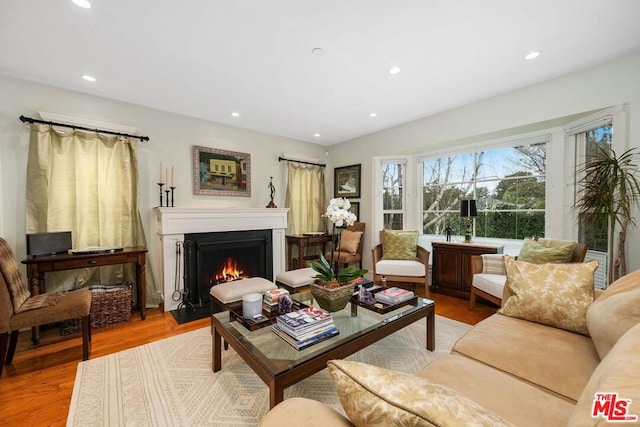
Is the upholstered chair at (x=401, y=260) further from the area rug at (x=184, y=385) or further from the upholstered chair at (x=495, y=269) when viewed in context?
the area rug at (x=184, y=385)

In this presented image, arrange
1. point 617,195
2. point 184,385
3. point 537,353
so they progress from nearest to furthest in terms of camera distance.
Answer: point 537,353
point 184,385
point 617,195

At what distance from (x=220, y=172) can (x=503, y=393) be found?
148 inches

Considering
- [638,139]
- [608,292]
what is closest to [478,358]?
[608,292]

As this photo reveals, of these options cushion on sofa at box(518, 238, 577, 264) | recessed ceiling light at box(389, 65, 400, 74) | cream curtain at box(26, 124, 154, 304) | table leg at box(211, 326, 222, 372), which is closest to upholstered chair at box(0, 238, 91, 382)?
Answer: cream curtain at box(26, 124, 154, 304)

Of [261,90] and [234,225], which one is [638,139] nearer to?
[261,90]

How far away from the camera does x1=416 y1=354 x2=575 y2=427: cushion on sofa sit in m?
0.92

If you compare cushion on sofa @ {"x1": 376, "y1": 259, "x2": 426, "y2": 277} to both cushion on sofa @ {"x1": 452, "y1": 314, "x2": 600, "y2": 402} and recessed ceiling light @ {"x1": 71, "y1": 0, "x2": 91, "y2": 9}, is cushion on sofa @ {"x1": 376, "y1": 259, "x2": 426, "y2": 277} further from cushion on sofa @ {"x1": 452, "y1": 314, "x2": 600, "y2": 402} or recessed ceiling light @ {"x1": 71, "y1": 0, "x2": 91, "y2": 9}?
recessed ceiling light @ {"x1": 71, "y1": 0, "x2": 91, "y2": 9}

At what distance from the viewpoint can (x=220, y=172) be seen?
378 centimetres

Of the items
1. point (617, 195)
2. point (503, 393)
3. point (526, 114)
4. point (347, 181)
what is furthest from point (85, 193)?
point (617, 195)

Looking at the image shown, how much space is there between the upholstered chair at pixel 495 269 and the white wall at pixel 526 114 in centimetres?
40

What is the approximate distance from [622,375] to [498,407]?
1.82 feet

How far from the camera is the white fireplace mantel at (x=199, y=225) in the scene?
3057 millimetres

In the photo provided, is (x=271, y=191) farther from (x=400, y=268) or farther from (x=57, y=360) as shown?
(x=57, y=360)

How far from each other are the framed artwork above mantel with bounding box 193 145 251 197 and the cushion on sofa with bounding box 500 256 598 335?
3462mm
